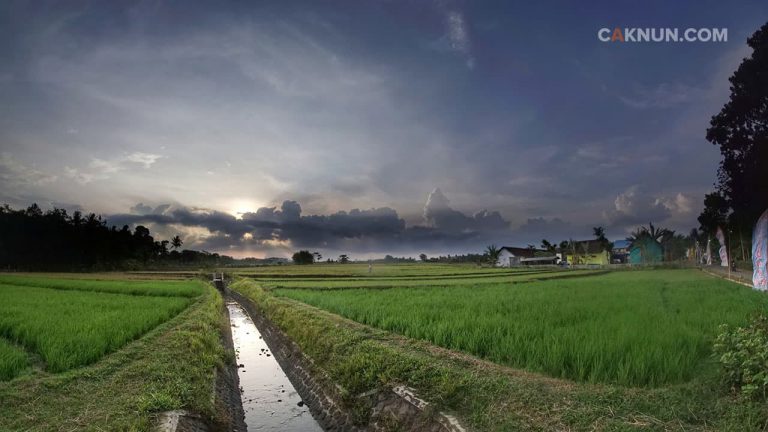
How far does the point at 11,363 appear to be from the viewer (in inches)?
281

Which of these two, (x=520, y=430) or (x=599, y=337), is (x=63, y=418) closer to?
(x=520, y=430)

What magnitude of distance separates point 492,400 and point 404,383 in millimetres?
1692

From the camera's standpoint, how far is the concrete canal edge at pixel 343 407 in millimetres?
5562

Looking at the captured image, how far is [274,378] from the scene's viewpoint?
36.3 ft

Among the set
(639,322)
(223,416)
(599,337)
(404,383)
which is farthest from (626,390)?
(223,416)

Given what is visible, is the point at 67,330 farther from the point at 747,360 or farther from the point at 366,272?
the point at 366,272

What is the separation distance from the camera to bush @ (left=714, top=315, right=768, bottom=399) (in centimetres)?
434

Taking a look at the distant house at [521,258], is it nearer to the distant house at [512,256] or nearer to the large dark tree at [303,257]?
the distant house at [512,256]

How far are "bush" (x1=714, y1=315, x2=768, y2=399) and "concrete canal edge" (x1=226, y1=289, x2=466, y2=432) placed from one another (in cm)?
301

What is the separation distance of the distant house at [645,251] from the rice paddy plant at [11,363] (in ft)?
182

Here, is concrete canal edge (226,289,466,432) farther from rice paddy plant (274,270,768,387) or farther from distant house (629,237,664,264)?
distant house (629,237,664,264)

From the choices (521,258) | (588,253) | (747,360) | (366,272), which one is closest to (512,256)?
(521,258)

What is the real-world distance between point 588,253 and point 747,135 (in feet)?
157

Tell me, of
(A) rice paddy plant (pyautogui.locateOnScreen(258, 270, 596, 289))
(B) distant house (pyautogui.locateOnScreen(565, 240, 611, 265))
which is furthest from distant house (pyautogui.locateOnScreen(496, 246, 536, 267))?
(A) rice paddy plant (pyautogui.locateOnScreen(258, 270, 596, 289))
